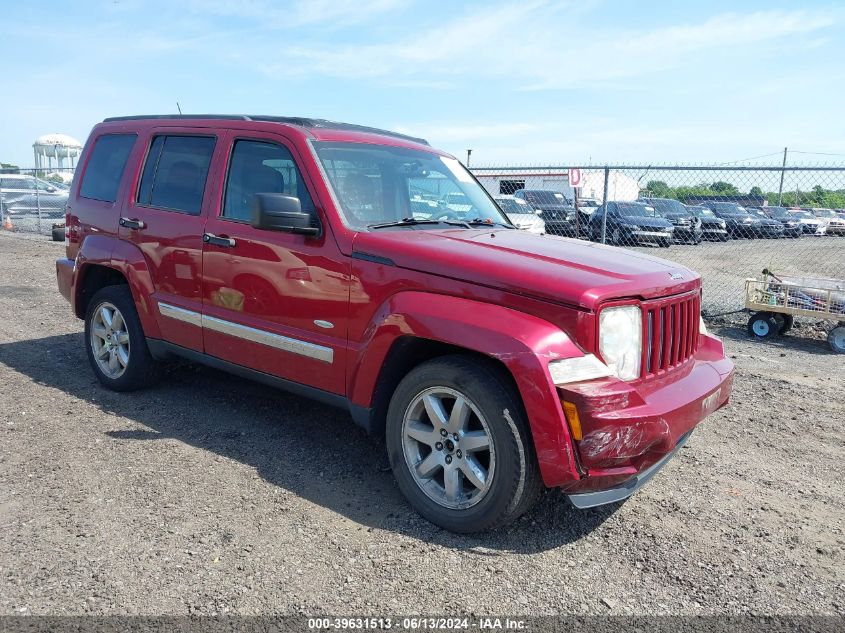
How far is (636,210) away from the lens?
51.0 ft

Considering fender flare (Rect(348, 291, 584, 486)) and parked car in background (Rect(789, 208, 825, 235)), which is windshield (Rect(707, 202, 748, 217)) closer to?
parked car in background (Rect(789, 208, 825, 235))

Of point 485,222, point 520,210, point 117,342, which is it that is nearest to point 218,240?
point 117,342

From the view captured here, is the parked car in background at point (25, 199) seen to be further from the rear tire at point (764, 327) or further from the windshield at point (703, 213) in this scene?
the rear tire at point (764, 327)

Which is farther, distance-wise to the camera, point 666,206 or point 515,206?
point 515,206

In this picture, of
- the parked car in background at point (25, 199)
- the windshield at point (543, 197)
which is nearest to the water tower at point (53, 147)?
the parked car in background at point (25, 199)

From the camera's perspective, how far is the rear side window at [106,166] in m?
5.25

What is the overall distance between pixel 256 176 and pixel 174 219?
75cm

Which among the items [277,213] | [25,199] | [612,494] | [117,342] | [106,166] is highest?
[106,166]

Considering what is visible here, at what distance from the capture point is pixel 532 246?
12.6 feet

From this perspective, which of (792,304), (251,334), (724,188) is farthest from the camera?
(724,188)

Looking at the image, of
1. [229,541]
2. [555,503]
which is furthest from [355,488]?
[555,503]

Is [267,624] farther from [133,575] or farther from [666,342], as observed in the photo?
[666,342]

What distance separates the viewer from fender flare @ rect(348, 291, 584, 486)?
117 inches

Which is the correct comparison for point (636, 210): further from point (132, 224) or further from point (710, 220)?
point (132, 224)
